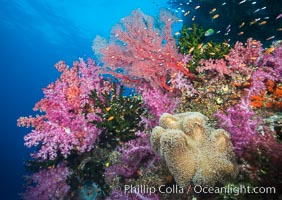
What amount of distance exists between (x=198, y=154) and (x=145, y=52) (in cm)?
277

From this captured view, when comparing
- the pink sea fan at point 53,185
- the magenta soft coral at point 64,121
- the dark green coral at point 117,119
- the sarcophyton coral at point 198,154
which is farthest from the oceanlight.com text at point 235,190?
the pink sea fan at point 53,185

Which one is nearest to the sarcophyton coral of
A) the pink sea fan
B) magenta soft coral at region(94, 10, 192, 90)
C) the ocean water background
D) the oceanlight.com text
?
the oceanlight.com text

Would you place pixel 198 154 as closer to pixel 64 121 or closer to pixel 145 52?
pixel 145 52

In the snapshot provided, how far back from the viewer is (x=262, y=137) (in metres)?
2.44

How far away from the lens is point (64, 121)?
4.44 metres

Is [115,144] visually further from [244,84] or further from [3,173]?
[3,173]

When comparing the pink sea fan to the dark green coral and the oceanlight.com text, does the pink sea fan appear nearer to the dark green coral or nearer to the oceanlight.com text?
the dark green coral

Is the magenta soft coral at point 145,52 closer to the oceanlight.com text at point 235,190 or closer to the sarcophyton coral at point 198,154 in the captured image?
the sarcophyton coral at point 198,154

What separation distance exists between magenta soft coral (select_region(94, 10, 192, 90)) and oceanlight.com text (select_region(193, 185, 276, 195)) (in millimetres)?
2420

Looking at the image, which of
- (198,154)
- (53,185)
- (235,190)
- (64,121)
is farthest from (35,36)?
(235,190)

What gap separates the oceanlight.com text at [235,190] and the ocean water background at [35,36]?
66.3 feet

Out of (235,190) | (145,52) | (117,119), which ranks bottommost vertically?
(235,190)

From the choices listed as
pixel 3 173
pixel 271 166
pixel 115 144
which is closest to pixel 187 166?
pixel 271 166

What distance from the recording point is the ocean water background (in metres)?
39.0
